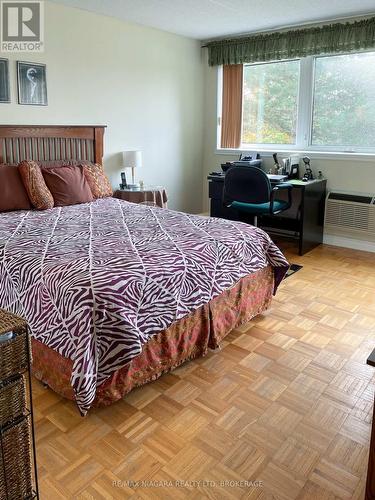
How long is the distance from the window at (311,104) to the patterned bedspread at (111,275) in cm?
230

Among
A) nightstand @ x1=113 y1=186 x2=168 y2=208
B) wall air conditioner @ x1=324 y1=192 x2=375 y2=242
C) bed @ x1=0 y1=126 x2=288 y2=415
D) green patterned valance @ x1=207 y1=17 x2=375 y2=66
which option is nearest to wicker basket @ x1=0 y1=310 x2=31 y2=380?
bed @ x1=0 y1=126 x2=288 y2=415

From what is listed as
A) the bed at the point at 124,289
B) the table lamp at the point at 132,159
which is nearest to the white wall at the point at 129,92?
the table lamp at the point at 132,159

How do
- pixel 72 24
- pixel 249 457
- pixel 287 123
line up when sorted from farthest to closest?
pixel 287 123
pixel 72 24
pixel 249 457

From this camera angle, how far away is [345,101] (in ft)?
14.5

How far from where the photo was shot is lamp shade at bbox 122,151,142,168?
4.41 m

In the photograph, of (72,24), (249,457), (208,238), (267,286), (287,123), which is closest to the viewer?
(249,457)

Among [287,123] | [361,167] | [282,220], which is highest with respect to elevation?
[287,123]

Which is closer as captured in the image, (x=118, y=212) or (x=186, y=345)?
(x=186, y=345)

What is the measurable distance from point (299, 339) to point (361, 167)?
2433 millimetres

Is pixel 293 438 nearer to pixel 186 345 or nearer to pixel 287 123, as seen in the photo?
pixel 186 345

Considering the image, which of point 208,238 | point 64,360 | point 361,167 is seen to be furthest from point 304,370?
point 361,167

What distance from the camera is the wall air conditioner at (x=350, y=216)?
437 cm

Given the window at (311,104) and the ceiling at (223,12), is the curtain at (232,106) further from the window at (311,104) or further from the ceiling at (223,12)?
the ceiling at (223,12)

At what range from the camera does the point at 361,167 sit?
4344 mm
